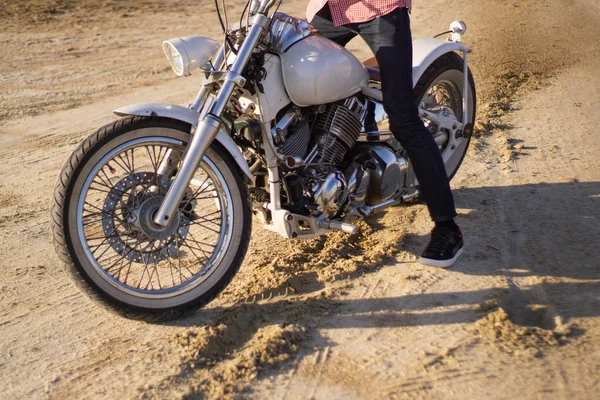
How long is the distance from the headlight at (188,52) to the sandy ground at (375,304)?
127cm

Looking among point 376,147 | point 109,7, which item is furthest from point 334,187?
point 109,7

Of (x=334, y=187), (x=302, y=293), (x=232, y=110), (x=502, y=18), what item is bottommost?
(x=502, y=18)

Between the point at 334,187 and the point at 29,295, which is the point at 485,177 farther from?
the point at 29,295

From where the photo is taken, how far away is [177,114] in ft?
12.0

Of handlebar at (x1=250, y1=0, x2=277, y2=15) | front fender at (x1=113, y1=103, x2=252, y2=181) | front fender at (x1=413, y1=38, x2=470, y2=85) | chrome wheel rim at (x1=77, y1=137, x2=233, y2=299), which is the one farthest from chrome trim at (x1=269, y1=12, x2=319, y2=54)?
front fender at (x1=413, y1=38, x2=470, y2=85)

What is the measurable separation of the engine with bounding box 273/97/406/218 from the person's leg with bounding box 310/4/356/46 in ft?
1.33

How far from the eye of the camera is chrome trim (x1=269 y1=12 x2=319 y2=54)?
398 cm

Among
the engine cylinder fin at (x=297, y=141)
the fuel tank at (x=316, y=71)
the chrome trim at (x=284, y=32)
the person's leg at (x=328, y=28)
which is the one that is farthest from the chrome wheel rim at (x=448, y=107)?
the chrome trim at (x=284, y=32)

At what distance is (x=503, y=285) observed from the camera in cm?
407

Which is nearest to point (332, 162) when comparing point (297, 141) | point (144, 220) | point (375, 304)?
point (297, 141)

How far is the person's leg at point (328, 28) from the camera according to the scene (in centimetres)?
438

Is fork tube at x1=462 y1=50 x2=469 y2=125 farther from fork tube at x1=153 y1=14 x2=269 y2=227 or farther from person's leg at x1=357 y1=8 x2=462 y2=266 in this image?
fork tube at x1=153 y1=14 x2=269 y2=227

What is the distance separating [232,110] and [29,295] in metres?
1.57

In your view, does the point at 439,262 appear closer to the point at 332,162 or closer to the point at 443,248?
the point at 443,248
